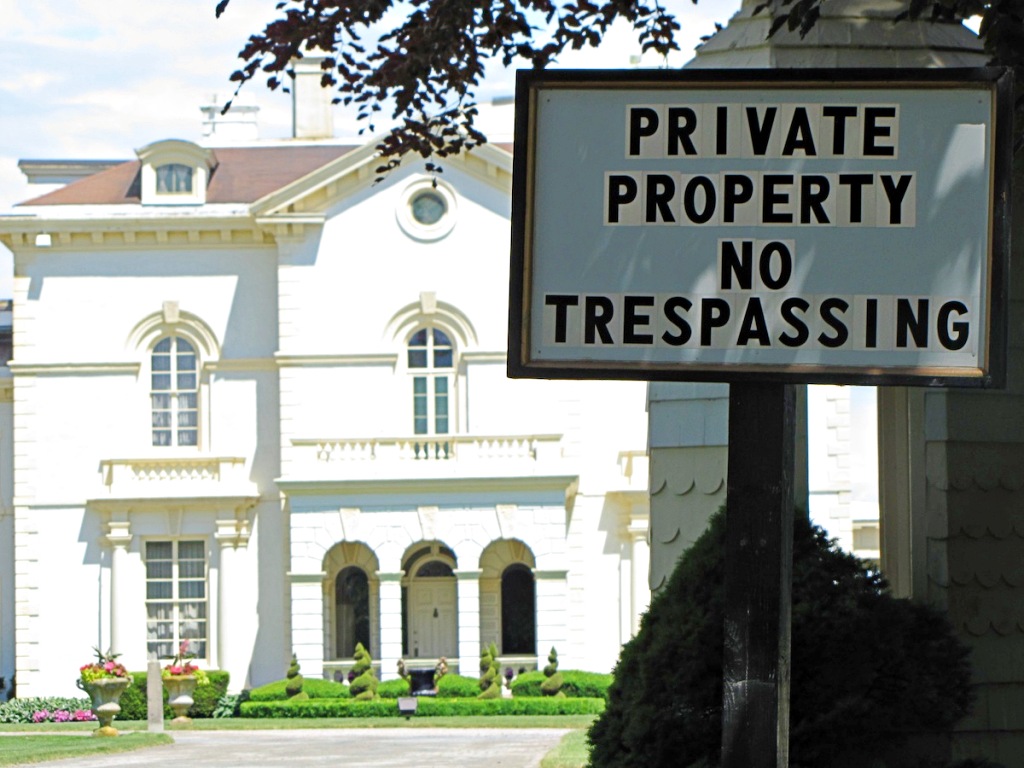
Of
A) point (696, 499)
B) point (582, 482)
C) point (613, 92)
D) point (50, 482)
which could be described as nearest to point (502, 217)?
point (582, 482)

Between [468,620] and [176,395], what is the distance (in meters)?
7.95

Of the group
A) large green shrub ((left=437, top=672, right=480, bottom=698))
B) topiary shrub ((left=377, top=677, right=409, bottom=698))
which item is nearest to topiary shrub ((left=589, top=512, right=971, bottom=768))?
topiary shrub ((left=377, top=677, right=409, bottom=698))

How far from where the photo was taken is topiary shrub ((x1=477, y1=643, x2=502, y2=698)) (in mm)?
33375

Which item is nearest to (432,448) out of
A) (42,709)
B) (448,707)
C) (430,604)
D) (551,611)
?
(430,604)

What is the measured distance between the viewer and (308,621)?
118ft

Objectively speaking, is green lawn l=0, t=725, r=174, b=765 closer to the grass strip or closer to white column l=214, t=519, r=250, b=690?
the grass strip

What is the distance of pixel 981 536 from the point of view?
7781mm

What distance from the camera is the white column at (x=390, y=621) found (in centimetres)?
3556

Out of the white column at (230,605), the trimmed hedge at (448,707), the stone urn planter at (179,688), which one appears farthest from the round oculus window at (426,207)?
the stone urn planter at (179,688)

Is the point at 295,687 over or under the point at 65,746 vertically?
under

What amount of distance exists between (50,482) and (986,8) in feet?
107

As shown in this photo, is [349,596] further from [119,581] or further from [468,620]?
[119,581]

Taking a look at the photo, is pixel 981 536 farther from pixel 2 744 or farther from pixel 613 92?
pixel 2 744

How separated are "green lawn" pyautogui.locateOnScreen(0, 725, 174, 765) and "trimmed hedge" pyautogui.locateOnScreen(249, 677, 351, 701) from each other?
10.1 meters
